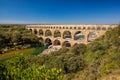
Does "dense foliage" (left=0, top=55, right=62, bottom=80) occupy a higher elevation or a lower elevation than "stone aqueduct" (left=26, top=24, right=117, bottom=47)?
higher

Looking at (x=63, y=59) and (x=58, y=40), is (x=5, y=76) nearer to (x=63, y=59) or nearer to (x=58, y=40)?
(x=63, y=59)

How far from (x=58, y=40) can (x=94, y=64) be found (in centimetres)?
3824

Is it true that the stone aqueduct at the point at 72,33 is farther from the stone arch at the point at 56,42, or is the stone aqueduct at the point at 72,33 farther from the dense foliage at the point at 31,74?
the dense foliage at the point at 31,74

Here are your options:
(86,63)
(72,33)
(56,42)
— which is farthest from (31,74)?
(56,42)

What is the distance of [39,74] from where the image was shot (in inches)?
376

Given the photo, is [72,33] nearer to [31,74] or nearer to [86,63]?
[86,63]

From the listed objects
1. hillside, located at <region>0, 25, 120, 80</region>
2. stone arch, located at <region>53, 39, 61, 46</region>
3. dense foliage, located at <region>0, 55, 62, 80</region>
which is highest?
dense foliage, located at <region>0, 55, 62, 80</region>

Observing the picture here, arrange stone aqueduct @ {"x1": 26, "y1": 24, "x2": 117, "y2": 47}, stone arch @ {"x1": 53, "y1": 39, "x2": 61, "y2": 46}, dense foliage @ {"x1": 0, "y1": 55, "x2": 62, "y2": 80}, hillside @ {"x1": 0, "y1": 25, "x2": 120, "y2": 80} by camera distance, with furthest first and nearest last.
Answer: stone arch @ {"x1": 53, "y1": 39, "x2": 61, "y2": 46}, stone aqueduct @ {"x1": 26, "y1": 24, "x2": 117, "y2": 47}, hillside @ {"x1": 0, "y1": 25, "x2": 120, "y2": 80}, dense foliage @ {"x1": 0, "y1": 55, "x2": 62, "y2": 80}

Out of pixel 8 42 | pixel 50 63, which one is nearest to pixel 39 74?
pixel 50 63

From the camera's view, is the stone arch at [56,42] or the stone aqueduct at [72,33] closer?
the stone aqueduct at [72,33]

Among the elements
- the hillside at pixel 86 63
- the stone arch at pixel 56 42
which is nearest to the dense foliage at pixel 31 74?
the hillside at pixel 86 63

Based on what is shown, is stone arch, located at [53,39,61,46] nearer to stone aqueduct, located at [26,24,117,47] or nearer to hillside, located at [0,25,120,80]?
stone aqueduct, located at [26,24,117,47]

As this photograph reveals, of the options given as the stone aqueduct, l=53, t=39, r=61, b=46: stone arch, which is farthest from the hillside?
l=53, t=39, r=61, b=46: stone arch

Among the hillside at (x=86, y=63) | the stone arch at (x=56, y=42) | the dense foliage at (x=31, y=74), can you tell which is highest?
the dense foliage at (x=31, y=74)
